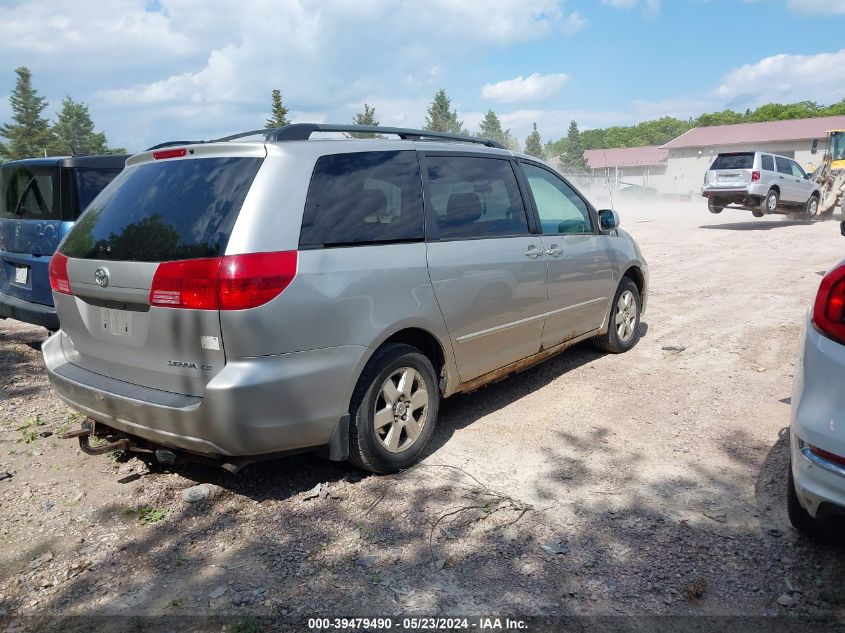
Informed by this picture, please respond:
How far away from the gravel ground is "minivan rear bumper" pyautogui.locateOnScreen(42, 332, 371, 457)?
18.1 inches

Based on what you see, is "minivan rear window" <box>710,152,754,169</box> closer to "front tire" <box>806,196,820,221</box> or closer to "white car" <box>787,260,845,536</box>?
"front tire" <box>806,196,820,221</box>

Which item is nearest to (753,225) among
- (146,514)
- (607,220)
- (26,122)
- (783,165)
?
(783,165)

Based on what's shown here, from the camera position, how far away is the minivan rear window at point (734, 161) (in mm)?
18688

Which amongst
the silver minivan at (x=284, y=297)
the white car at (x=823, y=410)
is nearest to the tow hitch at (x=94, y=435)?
the silver minivan at (x=284, y=297)

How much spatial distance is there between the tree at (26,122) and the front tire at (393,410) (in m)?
74.8

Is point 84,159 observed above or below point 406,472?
above

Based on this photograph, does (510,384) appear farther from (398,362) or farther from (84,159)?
(84,159)

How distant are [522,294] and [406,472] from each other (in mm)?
1495

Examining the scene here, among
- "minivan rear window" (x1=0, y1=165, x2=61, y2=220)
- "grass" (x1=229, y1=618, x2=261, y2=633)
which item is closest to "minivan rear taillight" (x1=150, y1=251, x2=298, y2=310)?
"grass" (x1=229, y1=618, x2=261, y2=633)

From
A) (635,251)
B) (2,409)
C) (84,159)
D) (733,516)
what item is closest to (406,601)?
(733,516)

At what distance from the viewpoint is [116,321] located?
3324mm

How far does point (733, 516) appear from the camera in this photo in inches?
128

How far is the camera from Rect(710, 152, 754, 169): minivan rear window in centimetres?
1869

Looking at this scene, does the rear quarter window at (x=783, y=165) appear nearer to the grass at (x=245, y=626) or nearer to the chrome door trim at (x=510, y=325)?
the chrome door trim at (x=510, y=325)
